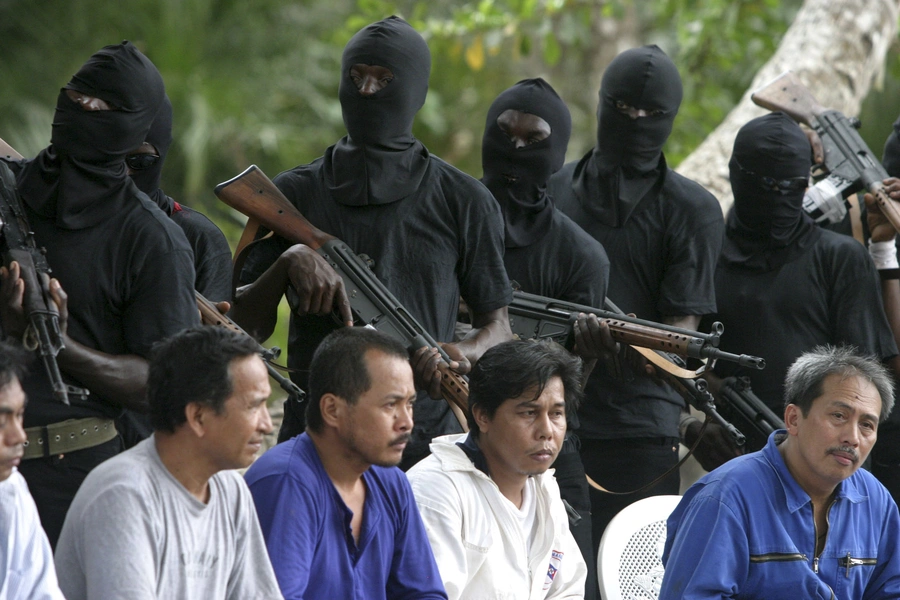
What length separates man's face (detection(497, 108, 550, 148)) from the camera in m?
5.20

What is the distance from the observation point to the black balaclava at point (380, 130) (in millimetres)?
4582

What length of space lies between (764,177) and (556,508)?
2088 millimetres

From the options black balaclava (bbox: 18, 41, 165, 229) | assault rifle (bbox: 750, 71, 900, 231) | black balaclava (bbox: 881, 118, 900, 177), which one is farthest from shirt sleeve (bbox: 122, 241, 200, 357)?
black balaclava (bbox: 881, 118, 900, 177)

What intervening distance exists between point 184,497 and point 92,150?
123cm

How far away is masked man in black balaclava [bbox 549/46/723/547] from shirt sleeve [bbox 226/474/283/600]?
Answer: 6.65 ft

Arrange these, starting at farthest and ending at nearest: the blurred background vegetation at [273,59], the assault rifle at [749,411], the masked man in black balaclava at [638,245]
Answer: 1. the blurred background vegetation at [273,59]
2. the assault rifle at [749,411]
3. the masked man in black balaclava at [638,245]

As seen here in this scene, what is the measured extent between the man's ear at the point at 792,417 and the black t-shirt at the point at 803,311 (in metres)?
1.27

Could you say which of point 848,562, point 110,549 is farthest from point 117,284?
point 848,562

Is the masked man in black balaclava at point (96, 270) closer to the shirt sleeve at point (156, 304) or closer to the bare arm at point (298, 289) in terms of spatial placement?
the shirt sleeve at point (156, 304)

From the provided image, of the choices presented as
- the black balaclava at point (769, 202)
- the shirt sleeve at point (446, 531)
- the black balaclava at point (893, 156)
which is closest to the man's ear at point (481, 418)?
the shirt sleeve at point (446, 531)

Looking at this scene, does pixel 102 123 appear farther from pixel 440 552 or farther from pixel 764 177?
pixel 764 177

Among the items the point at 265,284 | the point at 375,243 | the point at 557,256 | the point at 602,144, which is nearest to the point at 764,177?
the point at 602,144

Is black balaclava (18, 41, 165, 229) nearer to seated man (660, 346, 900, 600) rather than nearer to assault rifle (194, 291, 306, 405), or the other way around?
assault rifle (194, 291, 306, 405)

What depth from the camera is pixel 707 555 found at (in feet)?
12.7
